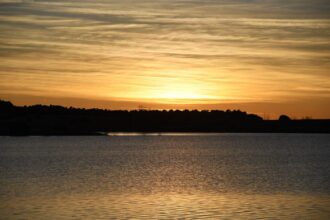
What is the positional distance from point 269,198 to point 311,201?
330cm

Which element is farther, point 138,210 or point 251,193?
point 251,193

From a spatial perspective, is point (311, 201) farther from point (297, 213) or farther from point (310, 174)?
point (310, 174)

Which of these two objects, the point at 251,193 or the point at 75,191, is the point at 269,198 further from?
the point at 75,191

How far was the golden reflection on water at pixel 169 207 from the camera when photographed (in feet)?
121

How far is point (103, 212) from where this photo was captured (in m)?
38.1

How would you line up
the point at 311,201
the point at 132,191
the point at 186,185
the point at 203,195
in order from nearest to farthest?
the point at 311,201 < the point at 203,195 < the point at 132,191 < the point at 186,185

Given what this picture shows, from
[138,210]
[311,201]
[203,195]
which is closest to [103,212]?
[138,210]

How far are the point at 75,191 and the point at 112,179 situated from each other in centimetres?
1295

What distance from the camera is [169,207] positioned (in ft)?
132

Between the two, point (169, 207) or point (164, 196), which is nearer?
point (169, 207)

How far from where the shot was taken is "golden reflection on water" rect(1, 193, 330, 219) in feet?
121

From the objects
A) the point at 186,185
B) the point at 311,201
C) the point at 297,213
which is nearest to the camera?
the point at 297,213

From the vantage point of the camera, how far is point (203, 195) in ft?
155

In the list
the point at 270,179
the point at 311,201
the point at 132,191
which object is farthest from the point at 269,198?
the point at 270,179
